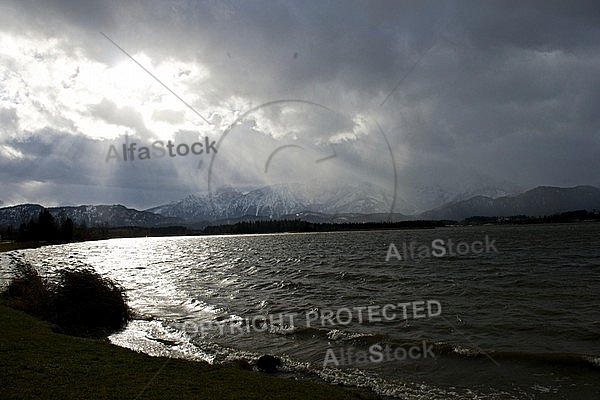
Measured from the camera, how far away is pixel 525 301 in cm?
2677

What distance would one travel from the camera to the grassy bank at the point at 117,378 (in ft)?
33.4

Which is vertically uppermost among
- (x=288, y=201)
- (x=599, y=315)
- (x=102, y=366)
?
(x=288, y=201)

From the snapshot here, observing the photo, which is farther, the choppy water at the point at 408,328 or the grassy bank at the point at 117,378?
the choppy water at the point at 408,328

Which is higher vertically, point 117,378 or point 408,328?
point 117,378

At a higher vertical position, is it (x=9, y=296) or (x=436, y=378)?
(x=9, y=296)

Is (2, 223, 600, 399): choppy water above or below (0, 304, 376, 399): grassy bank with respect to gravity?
below

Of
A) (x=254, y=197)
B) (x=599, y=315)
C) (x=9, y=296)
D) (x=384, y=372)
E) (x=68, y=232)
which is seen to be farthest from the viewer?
(x=68, y=232)

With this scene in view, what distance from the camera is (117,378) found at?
11.2 metres

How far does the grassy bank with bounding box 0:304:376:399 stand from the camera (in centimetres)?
1018

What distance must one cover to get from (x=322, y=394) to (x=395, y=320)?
11.9m

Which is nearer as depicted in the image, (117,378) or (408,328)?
(117,378)

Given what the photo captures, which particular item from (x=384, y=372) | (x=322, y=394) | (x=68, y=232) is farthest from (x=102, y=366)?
(x=68, y=232)

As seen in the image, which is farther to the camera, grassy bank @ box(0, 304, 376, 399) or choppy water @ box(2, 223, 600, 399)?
choppy water @ box(2, 223, 600, 399)

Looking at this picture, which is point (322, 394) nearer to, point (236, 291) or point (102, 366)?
point (102, 366)
